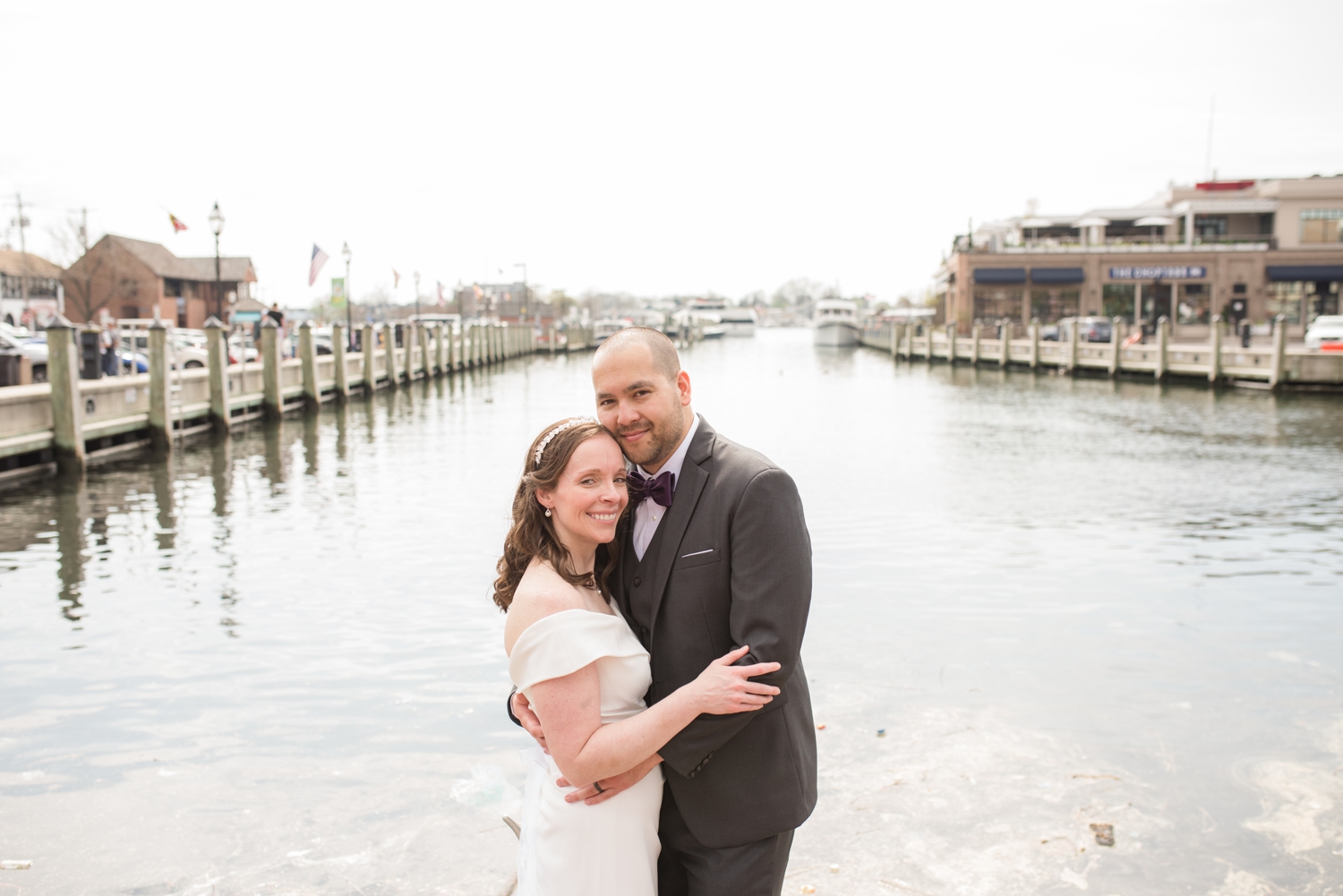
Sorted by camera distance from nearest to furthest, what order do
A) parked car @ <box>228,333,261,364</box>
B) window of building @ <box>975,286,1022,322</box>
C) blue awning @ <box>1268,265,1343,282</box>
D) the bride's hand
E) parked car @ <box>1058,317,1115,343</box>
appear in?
1. the bride's hand
2. parked car @ <box>228,333,261,364</box>
3. parked car @ <box>1058,317,1115,343</box>
4. blue awning @ <box>1268,265,1343,282</box>
5. window of building @ <box>975,286,1022,322</box>

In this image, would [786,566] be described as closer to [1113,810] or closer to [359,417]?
[1113,810]

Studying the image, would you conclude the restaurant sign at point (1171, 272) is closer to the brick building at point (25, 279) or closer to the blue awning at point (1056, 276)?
the blue awning at point (1056, 276)

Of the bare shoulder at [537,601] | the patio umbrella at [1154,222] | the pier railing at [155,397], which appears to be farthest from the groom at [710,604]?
A: the patio umbrella at [1154,222]

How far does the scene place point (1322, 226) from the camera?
71.2m

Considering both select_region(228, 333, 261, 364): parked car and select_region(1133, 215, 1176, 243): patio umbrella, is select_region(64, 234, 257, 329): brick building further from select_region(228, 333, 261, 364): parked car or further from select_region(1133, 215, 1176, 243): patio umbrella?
select_region(1133, 215, 1176, 243): patio umbrella

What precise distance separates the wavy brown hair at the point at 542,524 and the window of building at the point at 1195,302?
253 feet

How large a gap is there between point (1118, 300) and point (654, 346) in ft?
257

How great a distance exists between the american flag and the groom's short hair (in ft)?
112

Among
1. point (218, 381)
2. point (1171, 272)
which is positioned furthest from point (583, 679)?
point (1171, 272)

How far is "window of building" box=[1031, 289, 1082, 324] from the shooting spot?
7294 centimetres

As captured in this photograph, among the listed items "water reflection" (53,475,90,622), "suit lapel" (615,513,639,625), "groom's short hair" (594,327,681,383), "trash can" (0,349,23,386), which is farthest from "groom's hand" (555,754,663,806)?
"trash can" (0,349,23,386)

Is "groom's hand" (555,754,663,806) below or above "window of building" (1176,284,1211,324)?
below

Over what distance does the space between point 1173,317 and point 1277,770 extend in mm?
73641

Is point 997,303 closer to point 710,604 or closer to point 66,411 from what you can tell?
point 66,411
